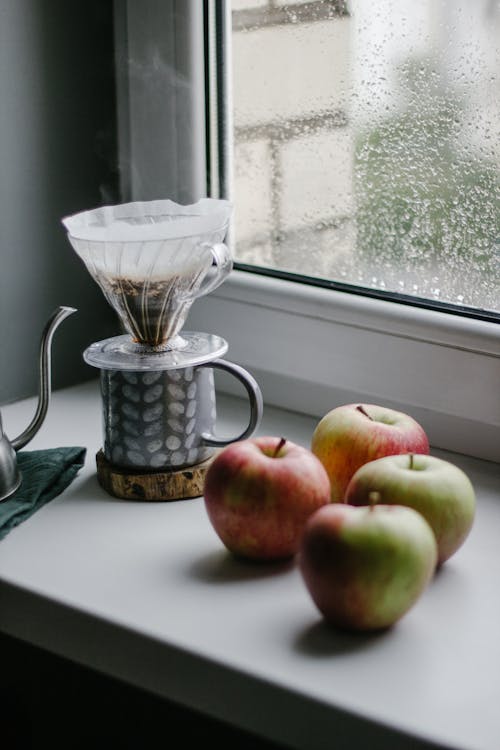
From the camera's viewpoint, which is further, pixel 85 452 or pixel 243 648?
pixel 85 452

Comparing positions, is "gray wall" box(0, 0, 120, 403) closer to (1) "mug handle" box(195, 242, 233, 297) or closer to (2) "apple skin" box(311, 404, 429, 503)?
(1) "mug handle" box(195, 242, 233, 297)

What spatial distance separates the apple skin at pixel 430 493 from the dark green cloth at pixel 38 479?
0.28m

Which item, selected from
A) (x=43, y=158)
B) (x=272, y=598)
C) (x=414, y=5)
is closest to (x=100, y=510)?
(x=272, y=598)

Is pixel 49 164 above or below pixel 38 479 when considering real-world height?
above

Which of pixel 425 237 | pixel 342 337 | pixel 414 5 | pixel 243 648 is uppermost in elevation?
pixel 414 5

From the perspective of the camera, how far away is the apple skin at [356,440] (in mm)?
792

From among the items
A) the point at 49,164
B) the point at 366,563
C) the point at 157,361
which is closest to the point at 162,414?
the point at 157,361

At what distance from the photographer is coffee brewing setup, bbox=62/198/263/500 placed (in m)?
0.82

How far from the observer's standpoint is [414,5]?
2.92ft

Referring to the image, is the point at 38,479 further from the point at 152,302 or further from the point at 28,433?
the point at 152,302

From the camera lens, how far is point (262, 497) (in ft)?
2.32

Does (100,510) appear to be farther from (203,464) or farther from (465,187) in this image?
(465,187)

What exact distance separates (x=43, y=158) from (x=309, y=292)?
1.09ft

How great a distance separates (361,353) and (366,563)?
0.41 meters
